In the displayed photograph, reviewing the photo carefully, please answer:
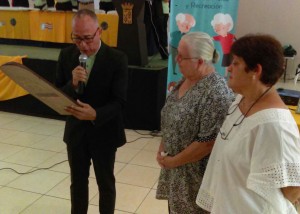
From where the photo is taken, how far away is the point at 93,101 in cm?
187

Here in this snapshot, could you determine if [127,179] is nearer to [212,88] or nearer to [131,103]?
[131,103]

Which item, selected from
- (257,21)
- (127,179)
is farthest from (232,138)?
(257,21)

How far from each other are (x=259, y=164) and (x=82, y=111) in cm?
97

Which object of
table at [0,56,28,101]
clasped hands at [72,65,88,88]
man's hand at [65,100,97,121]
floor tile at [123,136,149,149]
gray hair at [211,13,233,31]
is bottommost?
floor tile at [123,136,149,149]

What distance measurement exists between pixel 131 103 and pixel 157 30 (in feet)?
4.40

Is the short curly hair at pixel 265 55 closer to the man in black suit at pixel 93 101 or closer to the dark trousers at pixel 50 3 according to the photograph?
the man in black suit at pixel 93 101

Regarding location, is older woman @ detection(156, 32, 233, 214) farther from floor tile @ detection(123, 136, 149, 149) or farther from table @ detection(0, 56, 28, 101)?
table @ detection(0, 56, 28, 101)

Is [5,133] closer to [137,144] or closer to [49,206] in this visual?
[137,144]

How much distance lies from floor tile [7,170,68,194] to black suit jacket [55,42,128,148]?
3.90ft

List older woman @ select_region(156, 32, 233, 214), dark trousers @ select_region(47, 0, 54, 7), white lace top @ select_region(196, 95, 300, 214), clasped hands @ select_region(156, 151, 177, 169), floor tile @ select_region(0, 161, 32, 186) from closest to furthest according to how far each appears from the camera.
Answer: white lace top @ select_region(196, 95, 300, 214), older woman @ select_region(156, 32, 233, 214), clasped hands @ select_region(156, 151, 177, 169), floor tile @ select_region(0, 161, 32, 186), dark trousers @ select_region(47, 0, 54, 7)

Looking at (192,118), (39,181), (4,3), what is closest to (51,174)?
(39,181)

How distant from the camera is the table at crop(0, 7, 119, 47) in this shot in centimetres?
509

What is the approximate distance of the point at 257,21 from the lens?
712 centimetres

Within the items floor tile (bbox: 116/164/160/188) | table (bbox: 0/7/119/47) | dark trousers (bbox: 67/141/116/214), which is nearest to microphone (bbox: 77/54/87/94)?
dark trousers (bbox: 67/141/116/214)
